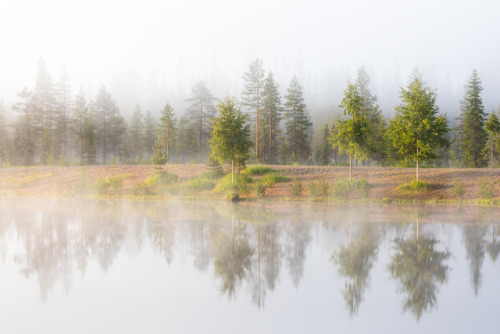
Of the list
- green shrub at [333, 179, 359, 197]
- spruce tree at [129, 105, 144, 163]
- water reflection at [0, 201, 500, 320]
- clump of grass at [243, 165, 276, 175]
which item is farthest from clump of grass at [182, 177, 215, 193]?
spruce tree at [129, 105, 144, 163]

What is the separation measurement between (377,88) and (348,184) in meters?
122

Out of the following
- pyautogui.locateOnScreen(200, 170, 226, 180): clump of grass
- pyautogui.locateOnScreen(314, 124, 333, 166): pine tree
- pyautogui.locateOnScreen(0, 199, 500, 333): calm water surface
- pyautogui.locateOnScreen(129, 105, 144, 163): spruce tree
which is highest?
pyautogui.locateOnScreen(129, 105, 144, 163): spruce tree

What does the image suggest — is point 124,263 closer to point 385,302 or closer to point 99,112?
point 385,302

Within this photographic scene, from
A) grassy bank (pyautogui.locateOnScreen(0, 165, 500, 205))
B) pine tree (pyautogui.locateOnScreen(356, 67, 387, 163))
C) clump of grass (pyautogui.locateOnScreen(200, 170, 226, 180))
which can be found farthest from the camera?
pine tree (pyautogui.locateOnScreen(356, 67, 387, 163))

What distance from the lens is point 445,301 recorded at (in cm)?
761

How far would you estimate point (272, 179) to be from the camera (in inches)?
1303

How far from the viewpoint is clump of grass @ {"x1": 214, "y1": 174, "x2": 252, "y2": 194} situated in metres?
31.4

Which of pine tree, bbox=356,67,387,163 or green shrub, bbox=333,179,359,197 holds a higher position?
pine tree, bbox=356,67,387,163

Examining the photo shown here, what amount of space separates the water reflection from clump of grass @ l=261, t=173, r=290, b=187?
11664 millimetres

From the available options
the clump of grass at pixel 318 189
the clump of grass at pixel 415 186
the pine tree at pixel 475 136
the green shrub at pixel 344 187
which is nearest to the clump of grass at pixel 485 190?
the clump of grass at pixel 415 186

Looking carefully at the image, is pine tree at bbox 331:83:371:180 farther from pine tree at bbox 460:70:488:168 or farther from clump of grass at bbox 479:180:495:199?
pine tree at bbox 460:70:488:168

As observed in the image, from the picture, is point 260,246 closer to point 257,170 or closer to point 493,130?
point 257,170

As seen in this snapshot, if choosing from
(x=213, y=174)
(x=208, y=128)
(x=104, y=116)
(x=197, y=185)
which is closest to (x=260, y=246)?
(x=197, y=185)

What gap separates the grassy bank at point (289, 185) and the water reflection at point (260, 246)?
870 cm
